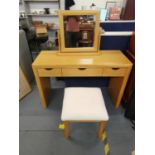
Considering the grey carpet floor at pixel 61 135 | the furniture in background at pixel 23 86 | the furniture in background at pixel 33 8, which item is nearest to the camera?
the grey carpet floor at pixel 61 135

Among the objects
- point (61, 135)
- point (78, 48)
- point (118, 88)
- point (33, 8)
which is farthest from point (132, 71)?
point (33, 8)

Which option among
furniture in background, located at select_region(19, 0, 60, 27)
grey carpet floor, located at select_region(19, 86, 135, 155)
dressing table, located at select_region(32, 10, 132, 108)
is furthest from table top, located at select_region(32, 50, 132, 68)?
furniture in background, located at select_region(19, 0, 60, 27)

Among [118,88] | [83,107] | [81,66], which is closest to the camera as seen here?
[83,107]

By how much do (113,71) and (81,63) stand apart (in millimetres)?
377

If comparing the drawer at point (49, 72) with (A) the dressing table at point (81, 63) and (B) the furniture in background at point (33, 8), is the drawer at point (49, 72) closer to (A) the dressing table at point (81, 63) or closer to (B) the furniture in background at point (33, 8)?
(A) the dressing table at point (81, 63)

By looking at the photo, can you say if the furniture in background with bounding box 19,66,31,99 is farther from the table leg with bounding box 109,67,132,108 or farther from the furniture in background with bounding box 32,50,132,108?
the table leg with bounding box 109,67,132,108

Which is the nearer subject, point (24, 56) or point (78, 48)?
point (78, 48)

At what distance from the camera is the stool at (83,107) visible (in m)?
1.03

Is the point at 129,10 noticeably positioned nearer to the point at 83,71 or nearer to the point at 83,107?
the point at 83,71

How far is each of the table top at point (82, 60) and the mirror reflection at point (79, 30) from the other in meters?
0.17

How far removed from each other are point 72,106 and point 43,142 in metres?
0.59

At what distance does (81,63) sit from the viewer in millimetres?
1341

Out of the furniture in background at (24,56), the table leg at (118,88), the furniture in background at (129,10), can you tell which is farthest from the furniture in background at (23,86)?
the furniture in background at (129,10)
